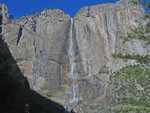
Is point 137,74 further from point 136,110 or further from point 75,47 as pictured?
point 75,47

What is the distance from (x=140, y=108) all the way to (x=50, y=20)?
4107cm

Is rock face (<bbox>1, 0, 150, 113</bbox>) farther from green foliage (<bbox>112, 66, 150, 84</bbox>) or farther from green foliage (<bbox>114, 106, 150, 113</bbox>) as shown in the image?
green foliage (<bbox>114, 106, 150, 113</bbox>)

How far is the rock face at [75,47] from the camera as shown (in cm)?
4291

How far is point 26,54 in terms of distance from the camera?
4538cm

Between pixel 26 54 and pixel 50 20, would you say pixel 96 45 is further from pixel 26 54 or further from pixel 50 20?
pixel 26 54

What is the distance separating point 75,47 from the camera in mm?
46094

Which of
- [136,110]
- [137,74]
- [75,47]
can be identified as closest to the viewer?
[136,110]

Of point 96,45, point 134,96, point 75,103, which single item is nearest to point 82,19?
point 96,45

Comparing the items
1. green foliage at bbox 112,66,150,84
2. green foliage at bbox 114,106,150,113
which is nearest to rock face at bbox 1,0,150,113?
green foliage at bbox 112,66,150,84

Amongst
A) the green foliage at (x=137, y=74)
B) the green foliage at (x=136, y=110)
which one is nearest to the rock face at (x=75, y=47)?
the green foliage at (x=137, y=74)

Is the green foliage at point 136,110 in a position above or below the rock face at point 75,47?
below

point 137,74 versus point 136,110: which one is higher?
point 137,74

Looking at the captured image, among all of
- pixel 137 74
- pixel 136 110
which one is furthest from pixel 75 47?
pixel 136 110

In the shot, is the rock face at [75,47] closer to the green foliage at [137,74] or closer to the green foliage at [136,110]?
the green foliage at [137,74]
